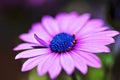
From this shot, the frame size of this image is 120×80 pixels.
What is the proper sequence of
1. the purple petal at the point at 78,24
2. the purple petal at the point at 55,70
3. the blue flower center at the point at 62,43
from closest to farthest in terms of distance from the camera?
the purple petal at the point at 55,70
the blue flower center at the point at 62,43
the purple petal at the point at 78,24

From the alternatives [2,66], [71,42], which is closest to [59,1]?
[2,66]

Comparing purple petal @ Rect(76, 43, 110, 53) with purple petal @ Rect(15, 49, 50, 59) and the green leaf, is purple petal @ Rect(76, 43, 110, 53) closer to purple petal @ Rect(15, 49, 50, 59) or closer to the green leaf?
purple petal @ Rect(15, 49, 50, 59)

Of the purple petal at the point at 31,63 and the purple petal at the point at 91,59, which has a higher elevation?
the purple petal at the point at 31,63

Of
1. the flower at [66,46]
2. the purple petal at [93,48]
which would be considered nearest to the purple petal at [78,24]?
the flower at [66,46]

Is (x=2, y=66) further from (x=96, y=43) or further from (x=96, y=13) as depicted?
(x=96, y=43)

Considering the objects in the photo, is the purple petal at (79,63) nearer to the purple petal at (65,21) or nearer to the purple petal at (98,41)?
the purple petal at (98,41)

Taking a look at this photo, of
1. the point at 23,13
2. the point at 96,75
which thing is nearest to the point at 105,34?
the point at 96,75

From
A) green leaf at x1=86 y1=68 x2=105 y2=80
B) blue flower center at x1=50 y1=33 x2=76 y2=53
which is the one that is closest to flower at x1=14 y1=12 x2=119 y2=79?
blue flower center at x1=50 y1=33 x2=76 y2=53
